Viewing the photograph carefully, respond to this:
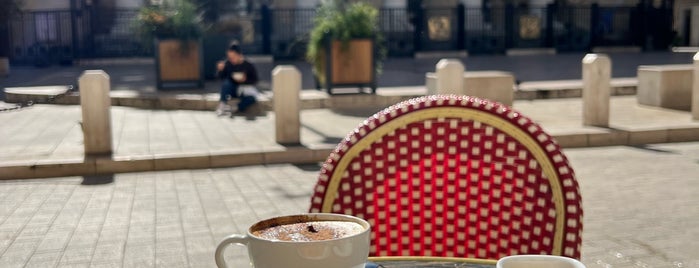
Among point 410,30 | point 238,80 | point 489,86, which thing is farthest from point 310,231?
point 410,30

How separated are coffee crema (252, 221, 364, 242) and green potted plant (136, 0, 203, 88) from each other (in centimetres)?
1399

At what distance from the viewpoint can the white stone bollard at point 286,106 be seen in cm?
934

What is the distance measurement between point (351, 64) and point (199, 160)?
5779 mm

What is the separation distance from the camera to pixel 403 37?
90.8 ft

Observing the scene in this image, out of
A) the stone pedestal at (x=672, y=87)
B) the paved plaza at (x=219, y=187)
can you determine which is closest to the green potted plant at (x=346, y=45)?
the paved plaza at (x=219, y=187)

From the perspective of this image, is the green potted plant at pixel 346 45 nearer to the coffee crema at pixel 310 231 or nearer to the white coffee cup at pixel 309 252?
the coffee crema at pixel 310 231

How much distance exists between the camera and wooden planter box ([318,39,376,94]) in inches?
546

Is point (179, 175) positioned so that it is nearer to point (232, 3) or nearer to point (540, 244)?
point (540, 244)

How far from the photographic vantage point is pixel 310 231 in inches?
62.8

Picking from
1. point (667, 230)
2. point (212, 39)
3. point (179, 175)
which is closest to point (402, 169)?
point (667, 230)

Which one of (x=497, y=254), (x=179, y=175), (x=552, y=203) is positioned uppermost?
(x=552, y=203)

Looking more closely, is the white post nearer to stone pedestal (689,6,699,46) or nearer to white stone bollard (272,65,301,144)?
white stone bollard (272,65,301,144)

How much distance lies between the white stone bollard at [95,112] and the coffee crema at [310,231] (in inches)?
287

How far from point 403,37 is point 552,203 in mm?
25615
